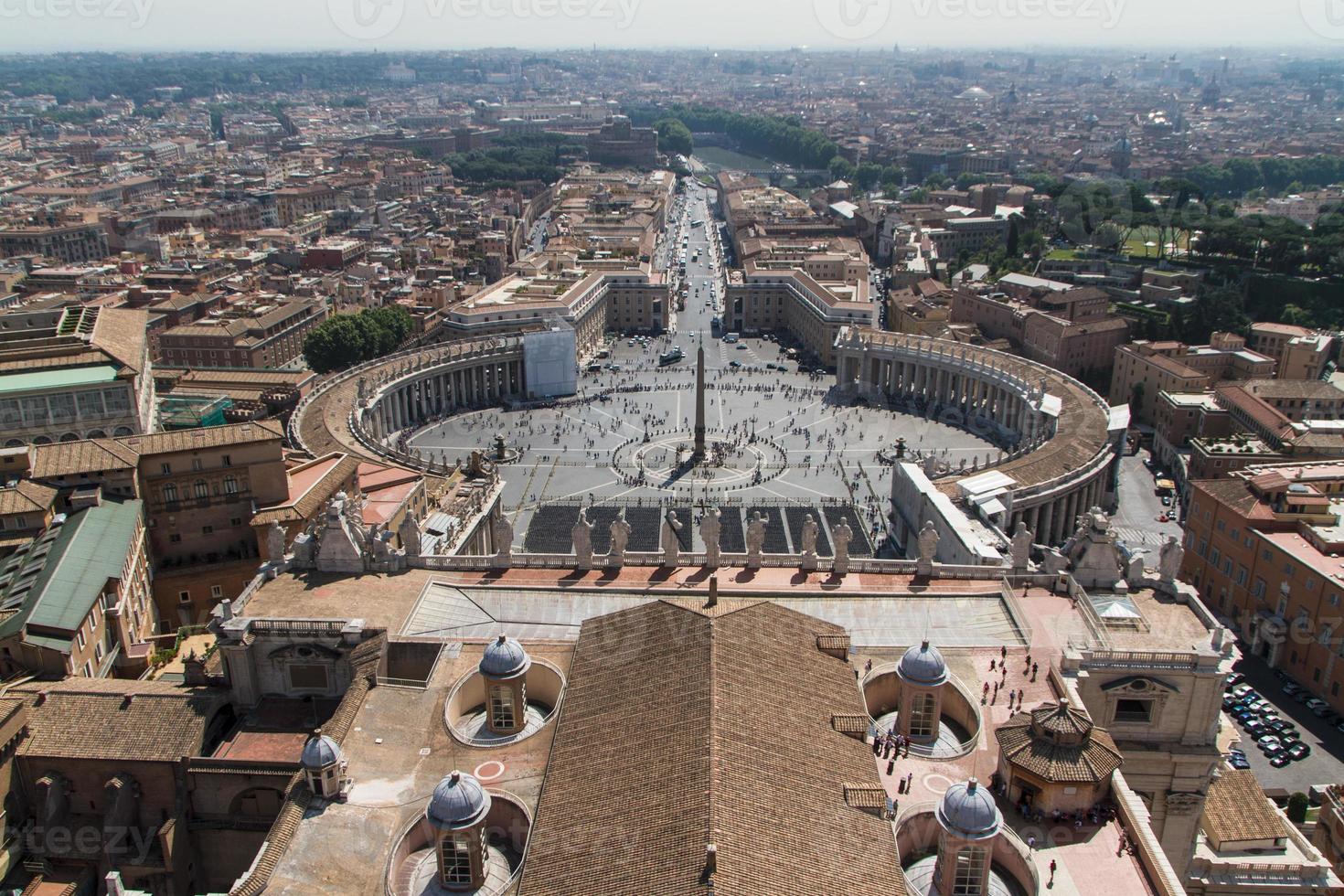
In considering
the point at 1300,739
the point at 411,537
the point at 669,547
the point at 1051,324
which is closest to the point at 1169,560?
the point at 1300,739

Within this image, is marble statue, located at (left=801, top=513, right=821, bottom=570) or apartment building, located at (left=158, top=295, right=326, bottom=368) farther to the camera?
apartment building, located at (left=158, top=295, right=326, bottom=368)

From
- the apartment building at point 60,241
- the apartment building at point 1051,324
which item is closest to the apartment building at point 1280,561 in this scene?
the apartment building at point 1051,324

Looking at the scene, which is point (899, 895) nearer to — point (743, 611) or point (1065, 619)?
point (743, 611)

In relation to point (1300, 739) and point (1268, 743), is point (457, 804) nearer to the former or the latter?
point (1268, 743)

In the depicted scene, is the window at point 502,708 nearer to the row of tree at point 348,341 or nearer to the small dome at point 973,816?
the small dome at point 973,816

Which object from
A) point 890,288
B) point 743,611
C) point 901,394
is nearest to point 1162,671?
point 743,611

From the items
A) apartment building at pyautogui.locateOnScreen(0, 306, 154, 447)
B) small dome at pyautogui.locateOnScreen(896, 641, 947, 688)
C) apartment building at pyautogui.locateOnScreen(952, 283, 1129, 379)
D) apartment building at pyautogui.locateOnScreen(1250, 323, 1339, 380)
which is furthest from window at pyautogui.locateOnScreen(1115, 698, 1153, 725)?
apartment building at pyautogui.locateOnScreen(952, 283, 1129, 379)

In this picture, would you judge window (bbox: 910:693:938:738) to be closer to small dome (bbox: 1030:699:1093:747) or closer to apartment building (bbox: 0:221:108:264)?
small dome (bbox: 1030:699:1093:747)
